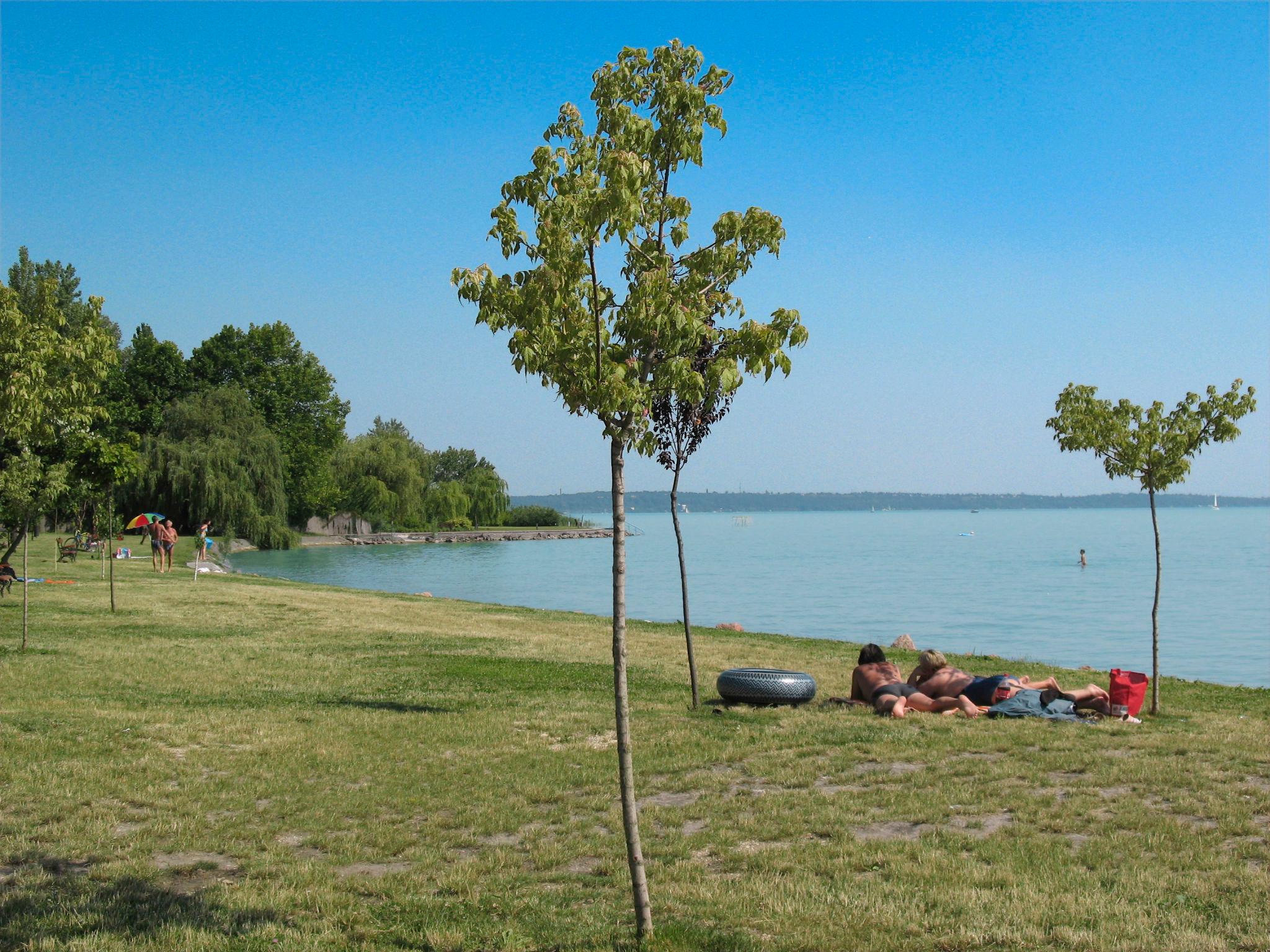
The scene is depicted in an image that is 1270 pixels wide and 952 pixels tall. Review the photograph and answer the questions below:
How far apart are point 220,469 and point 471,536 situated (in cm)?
4296

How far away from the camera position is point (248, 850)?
6562mm

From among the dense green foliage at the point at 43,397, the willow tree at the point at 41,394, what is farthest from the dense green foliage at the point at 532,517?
the willow tree at the point at 41,394

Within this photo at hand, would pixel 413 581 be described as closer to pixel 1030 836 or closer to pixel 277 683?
pixel 277 683

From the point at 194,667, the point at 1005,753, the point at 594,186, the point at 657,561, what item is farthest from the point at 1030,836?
the point at 657,561

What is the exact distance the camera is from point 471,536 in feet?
344

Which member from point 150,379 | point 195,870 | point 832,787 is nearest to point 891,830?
point 832,787

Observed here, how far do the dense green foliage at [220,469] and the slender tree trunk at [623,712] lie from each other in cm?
6236

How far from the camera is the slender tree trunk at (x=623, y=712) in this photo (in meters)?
4.84

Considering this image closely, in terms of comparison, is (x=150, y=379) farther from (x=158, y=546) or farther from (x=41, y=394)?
(x=41, y=394)

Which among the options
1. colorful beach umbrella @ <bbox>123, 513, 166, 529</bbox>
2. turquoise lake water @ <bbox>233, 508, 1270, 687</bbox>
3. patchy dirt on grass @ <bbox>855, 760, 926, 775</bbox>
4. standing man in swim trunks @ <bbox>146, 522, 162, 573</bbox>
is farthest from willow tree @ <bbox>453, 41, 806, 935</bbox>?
colorful beach umbrella @ <bbox>123, 513, 166, 529</bbox>

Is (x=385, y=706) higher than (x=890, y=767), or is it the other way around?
(x=890, y=767)

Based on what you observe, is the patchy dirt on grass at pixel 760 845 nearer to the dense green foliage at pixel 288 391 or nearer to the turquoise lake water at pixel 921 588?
the turquoise lake water at pixel 921 588

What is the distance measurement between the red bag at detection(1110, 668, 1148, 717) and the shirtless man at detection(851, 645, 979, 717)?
1.60 m

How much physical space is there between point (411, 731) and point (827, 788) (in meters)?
4.63
